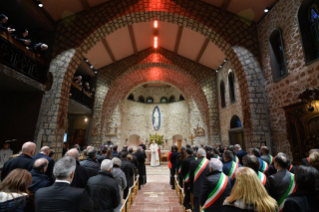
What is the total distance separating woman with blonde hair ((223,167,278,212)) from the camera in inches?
47.2

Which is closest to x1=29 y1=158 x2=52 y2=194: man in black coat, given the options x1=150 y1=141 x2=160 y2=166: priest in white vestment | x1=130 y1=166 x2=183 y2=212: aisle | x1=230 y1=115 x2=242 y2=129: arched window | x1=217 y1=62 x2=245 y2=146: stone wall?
x1=130 y1=166 x2=183 y2=212: aisle

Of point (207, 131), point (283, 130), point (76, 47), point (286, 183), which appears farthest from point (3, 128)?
point (207, 131)

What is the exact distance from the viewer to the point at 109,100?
1259 cm

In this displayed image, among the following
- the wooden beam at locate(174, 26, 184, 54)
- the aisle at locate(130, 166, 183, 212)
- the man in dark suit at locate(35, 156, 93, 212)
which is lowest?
the aisle at locate(130, 166, 183, 212)

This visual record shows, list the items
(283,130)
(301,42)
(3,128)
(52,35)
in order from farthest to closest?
(52,35), (3,128), (283,130), (301,42)

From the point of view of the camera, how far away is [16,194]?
1388 mm

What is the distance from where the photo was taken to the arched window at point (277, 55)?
5678mm

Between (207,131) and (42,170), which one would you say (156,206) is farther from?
(207,131)

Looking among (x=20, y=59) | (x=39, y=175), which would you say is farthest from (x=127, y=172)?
(x=20, y=59)

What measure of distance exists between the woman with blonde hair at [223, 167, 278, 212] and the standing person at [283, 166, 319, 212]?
0.22 m

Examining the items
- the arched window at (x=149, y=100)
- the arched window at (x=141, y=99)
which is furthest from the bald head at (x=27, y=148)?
the arched window at (x=149, y=100)

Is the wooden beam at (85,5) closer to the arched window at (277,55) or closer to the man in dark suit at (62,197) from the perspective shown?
the arched window at (277,55)

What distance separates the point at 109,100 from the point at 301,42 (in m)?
11.2

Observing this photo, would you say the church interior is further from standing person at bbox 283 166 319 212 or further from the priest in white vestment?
standing person at bbox 283 166 319 212
